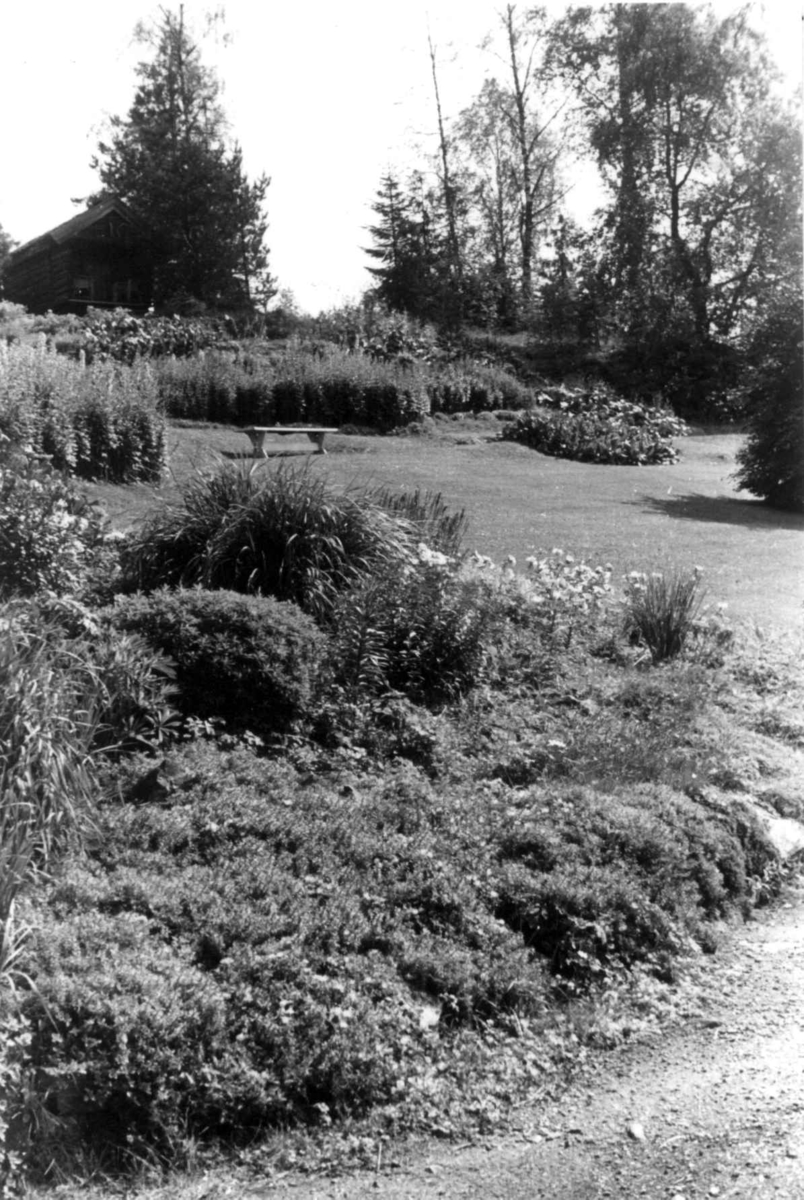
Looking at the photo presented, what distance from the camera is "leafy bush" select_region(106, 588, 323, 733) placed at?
17.5ft

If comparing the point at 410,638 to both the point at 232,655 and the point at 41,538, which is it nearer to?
the point at 232,655

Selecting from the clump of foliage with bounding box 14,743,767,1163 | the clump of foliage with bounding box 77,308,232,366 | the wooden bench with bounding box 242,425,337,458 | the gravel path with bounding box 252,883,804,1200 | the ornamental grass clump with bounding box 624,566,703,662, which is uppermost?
the clump of foliage with bounding box 77,308,232,366

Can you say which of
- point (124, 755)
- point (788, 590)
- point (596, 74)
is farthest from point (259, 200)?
point (124, 755)

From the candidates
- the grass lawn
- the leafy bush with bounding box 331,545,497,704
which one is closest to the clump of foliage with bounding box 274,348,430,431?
the grass lawn

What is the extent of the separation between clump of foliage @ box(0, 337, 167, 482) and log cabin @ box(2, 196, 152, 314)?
20.9 m

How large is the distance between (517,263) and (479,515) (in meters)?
29.3

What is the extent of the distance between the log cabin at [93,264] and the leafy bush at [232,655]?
28793mm

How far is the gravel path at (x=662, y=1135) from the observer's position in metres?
3.17

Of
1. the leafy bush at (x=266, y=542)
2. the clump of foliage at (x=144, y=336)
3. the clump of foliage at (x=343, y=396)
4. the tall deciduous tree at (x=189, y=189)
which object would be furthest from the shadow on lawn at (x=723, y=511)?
the tall deciduous tree at (x=189, y=189)

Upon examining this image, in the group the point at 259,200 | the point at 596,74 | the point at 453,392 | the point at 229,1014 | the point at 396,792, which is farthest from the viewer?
the point at 596,74

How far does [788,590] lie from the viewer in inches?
406

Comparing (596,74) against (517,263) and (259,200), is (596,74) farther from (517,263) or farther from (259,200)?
(259,200)

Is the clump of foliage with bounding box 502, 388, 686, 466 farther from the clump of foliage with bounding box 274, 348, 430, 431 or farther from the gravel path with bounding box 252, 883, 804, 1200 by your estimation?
the gravel path with bounding box 252, 883, 804, 1200

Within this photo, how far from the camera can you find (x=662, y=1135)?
3461 mm
